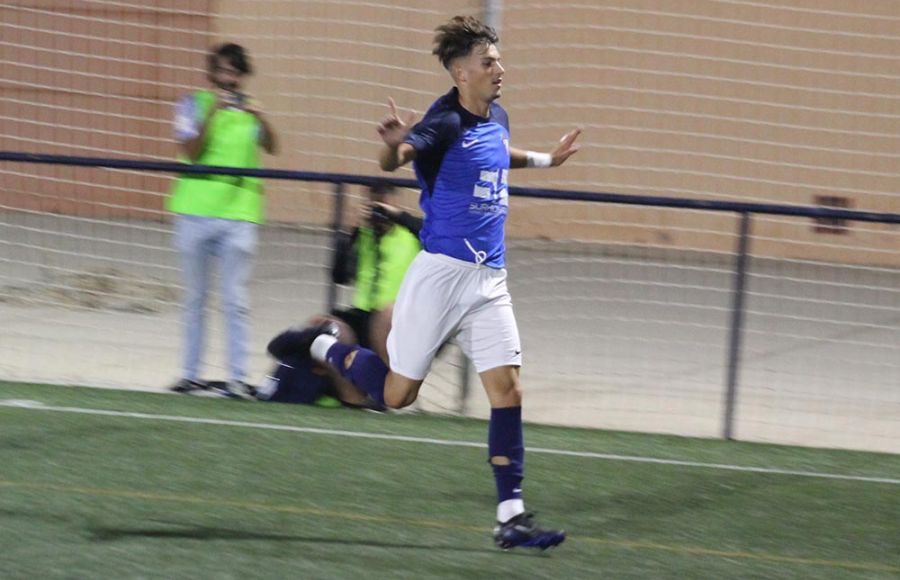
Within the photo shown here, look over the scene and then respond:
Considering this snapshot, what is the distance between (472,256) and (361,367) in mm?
1095

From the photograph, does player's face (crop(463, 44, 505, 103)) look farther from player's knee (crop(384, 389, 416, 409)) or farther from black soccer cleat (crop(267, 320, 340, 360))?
black soccer cleat (crop(267, 320, 340, 360))

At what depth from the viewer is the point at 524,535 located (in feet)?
19.2

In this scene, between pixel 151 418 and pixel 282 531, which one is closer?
pixel 282 531

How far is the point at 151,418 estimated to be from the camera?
26.6ft

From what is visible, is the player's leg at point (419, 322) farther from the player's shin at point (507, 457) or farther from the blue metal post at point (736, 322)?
the blue metal post at point (736, 322)

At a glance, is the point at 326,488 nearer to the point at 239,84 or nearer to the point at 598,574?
the point at 598,574

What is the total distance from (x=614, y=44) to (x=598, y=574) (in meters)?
9.65

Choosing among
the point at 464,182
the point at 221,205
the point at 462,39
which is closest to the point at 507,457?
the point at 464,182

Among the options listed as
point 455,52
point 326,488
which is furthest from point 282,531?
point 455,52

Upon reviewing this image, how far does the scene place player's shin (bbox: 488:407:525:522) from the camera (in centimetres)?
595

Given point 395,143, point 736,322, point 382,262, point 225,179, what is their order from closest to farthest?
point 395,143 → point 736,322 → point 382,262 → point 225,179

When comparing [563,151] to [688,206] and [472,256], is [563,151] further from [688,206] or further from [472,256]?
[688,206]

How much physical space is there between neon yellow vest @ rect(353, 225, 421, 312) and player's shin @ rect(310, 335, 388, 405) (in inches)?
48.9

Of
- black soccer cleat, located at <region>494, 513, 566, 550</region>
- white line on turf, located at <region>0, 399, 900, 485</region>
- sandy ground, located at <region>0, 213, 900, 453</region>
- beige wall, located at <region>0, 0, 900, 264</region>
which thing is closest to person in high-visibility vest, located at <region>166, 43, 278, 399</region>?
sandy ground, located at <region>0, 213, 900, 453</region>
